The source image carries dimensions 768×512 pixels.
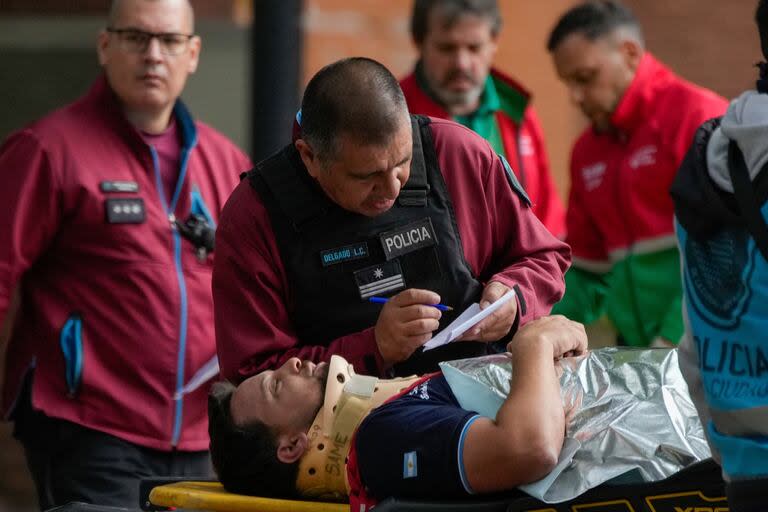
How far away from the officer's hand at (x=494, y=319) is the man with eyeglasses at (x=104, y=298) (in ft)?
5.11

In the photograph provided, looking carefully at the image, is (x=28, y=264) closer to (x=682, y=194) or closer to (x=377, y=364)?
(x=377, y=364)

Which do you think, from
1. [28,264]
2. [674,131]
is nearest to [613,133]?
[674,131]

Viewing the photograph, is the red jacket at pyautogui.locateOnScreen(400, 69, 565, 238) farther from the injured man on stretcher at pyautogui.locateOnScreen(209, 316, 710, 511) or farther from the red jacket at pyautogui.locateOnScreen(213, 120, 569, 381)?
the injured man on stretcher at pyautogui.locateOnScreen(209, 316, 710, 511)

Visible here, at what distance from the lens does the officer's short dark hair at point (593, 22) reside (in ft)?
21.9

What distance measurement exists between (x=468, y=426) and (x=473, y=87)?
3035 millimetres

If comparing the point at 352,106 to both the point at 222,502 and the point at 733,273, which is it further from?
the point at 733,273

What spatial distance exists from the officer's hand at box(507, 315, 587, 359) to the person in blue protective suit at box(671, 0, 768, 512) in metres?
0.83

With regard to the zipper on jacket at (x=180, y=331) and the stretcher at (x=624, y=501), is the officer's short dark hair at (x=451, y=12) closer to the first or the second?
the zipper on jacket at (x=180, y=331)

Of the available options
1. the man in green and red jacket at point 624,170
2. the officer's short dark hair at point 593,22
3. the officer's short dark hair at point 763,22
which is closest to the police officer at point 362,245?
the officer's short dark hair at point 763,22

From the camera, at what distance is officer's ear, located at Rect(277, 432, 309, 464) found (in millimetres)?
4133

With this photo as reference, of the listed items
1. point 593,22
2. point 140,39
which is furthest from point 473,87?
point 140,39

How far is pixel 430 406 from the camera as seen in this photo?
382 cm

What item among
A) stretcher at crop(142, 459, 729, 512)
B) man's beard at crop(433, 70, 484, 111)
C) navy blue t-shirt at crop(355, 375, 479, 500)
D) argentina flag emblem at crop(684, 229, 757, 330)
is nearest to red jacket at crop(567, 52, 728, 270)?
man's beard at crop(433, 70, 484, 111)

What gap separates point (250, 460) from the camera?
13.6 ft
